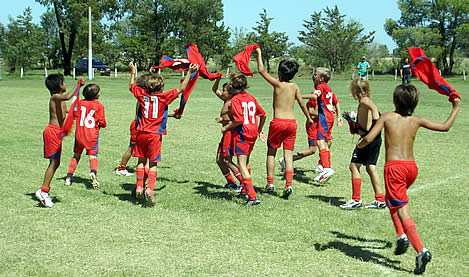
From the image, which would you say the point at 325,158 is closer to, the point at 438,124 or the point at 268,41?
the point at 438,124

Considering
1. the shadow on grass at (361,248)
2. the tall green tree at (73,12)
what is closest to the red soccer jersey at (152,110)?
the shadow on grass at (361,248)

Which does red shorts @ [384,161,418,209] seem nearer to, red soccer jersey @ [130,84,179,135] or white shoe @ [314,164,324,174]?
red soccer jersey @ [130,84,179,135]

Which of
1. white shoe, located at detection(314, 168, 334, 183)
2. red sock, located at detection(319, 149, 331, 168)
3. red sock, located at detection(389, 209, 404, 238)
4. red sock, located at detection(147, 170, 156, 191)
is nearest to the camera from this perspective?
red sock, located at detection(389, 209, 404, 238)

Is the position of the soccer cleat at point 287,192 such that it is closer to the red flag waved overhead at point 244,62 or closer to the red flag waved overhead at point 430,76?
the red flag waved overhead at point 244,62

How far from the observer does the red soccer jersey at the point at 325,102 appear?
28.7 feet

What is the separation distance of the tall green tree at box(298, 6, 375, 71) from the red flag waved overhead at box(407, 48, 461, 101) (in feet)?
217

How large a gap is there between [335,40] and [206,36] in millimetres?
18391

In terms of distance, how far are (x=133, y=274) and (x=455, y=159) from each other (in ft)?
27.3

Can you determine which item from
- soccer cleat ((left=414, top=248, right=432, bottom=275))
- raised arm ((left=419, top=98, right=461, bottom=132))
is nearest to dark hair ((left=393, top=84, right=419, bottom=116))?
raised arm ((left=419, top=98, right=461, bottom=132))

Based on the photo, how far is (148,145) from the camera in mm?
6965

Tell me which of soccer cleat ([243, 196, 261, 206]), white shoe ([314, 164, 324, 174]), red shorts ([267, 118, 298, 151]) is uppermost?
red shorts ([267, 118, 298, 151])

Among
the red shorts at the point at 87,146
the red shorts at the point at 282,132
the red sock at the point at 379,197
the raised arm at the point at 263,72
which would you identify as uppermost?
the raised arm at the point at 263,72

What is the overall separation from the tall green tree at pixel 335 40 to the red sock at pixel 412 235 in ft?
220

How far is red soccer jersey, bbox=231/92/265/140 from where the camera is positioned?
7.27 meters
